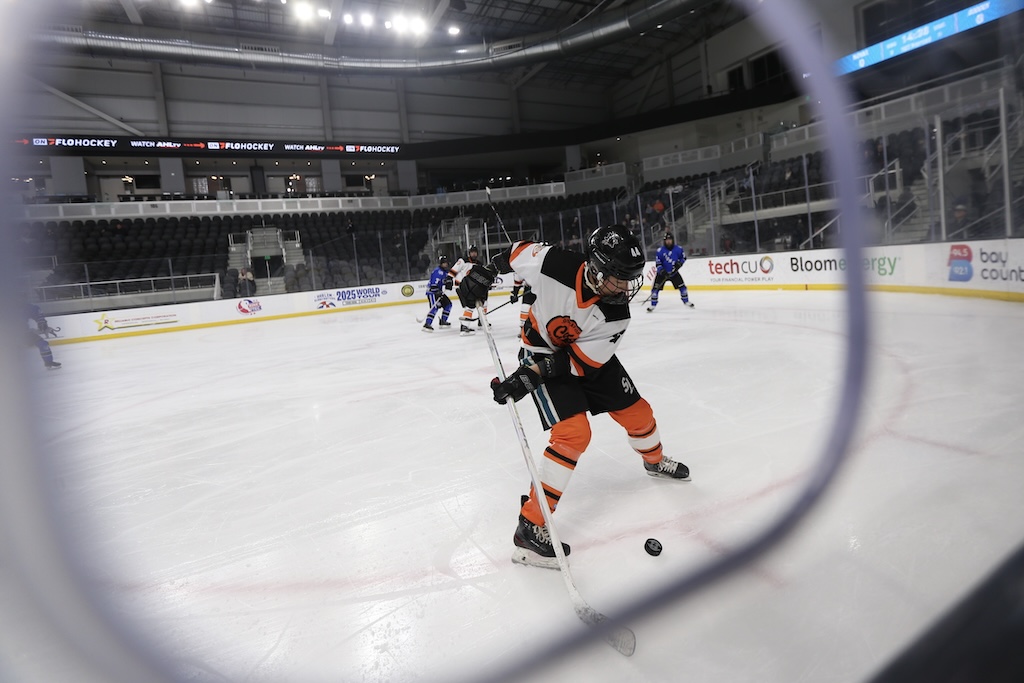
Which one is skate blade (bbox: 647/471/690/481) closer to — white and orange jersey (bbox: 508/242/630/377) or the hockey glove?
white and orange jersey (bbox: 508/242/630/377)

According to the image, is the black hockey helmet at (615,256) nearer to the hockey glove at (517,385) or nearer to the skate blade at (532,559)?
the hockey glove at (517,385)

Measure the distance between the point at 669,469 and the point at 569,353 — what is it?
848 mm

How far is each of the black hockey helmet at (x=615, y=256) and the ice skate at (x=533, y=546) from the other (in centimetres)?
96

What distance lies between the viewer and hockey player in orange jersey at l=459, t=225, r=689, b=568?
6.76 ft

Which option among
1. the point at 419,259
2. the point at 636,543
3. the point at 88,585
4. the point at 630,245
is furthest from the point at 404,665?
the point at 419,259

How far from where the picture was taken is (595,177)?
25.5 m

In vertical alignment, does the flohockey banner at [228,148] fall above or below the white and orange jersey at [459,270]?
above

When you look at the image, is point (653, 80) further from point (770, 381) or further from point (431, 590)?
point (431, 590)

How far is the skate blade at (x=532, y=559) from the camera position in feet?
6.51

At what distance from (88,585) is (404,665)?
3.67 feet

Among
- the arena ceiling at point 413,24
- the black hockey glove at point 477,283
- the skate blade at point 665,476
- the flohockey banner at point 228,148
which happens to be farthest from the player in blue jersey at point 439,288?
the flohockey banner at point 228,148

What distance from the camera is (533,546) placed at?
206 cm

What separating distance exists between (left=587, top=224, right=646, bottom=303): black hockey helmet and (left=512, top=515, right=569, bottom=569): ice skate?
96 centimetres

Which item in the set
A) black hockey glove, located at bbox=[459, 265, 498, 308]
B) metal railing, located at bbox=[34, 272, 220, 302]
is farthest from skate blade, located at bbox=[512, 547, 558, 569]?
metal railing, located at bbox=[34, 272, 220, 302]
